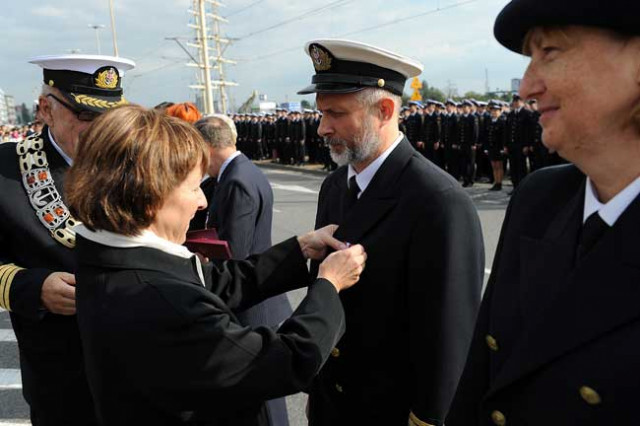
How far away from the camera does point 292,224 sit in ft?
30.0

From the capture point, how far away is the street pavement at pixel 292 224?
3486 millimetres

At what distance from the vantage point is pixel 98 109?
6.76 feet

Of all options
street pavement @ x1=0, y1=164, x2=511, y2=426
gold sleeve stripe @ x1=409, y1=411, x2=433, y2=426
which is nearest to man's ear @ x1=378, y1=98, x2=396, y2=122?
gold sleeve stripe @ x1=409, y1=411, x2=433, y2=426

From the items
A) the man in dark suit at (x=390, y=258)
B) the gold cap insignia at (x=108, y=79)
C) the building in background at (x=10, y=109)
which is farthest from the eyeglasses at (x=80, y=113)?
the building in background at (x=10, y=109)

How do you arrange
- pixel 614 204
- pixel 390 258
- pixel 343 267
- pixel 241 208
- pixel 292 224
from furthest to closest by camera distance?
1. pixel 292 224
2. pixel 241 208
3. pixel 390 258
4. pixel 343 267
5. pixel 614 204

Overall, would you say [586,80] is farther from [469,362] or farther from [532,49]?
[469,362]

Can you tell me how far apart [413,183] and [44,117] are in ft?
4.83

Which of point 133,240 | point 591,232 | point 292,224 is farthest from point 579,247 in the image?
point 292,224

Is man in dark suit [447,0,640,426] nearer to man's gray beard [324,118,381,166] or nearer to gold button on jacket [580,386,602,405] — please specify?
gold button on jacket [580,386,602,405]

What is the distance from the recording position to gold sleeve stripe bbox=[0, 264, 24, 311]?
74.9 inches

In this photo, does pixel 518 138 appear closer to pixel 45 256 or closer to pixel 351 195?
pixel 351 195

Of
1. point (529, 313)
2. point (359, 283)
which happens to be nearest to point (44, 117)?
point (359, 283)

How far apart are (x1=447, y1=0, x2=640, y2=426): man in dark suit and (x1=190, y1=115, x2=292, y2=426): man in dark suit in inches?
78.4

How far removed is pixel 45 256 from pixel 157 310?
938mm
